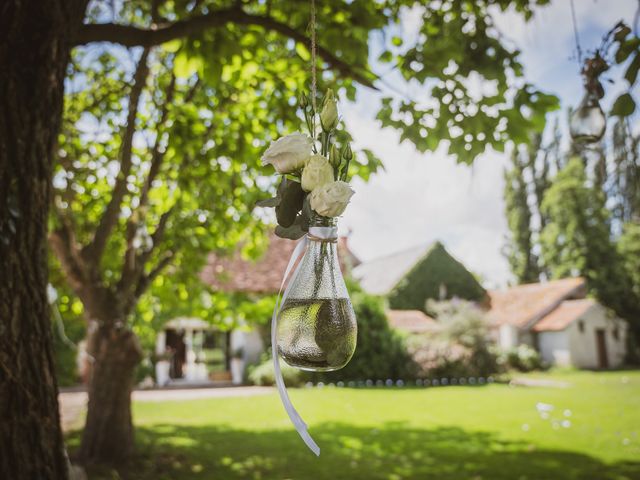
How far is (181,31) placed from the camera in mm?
3186

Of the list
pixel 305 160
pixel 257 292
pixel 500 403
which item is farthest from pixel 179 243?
pixel 257 292

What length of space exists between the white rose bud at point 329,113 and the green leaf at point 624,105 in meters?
2.07


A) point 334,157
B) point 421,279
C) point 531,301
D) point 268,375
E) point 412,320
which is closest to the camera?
point 334,157

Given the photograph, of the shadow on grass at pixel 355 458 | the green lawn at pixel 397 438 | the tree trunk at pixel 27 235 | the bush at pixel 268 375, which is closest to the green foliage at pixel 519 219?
the green lawn at pixel 397 438

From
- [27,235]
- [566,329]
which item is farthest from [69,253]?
[566,329]

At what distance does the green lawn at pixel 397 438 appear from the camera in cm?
618

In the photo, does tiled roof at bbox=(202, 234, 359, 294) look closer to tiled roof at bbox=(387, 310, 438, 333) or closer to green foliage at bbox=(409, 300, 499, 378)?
green foliage at bbox=(409, 300, 499, 378)

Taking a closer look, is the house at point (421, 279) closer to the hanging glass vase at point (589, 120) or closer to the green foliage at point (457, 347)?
the green foliage at point (457, 347)

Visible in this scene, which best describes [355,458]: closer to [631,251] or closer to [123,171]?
[123,171]

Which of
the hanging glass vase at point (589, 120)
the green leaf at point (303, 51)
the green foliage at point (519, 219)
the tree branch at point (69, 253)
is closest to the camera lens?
the hanging glass vase at point (589, 120)

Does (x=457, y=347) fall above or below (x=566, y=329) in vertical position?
below

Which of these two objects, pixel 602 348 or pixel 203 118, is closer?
pixel 203 118

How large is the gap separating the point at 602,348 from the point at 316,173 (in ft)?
101

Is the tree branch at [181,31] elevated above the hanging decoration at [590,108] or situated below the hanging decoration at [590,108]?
above
